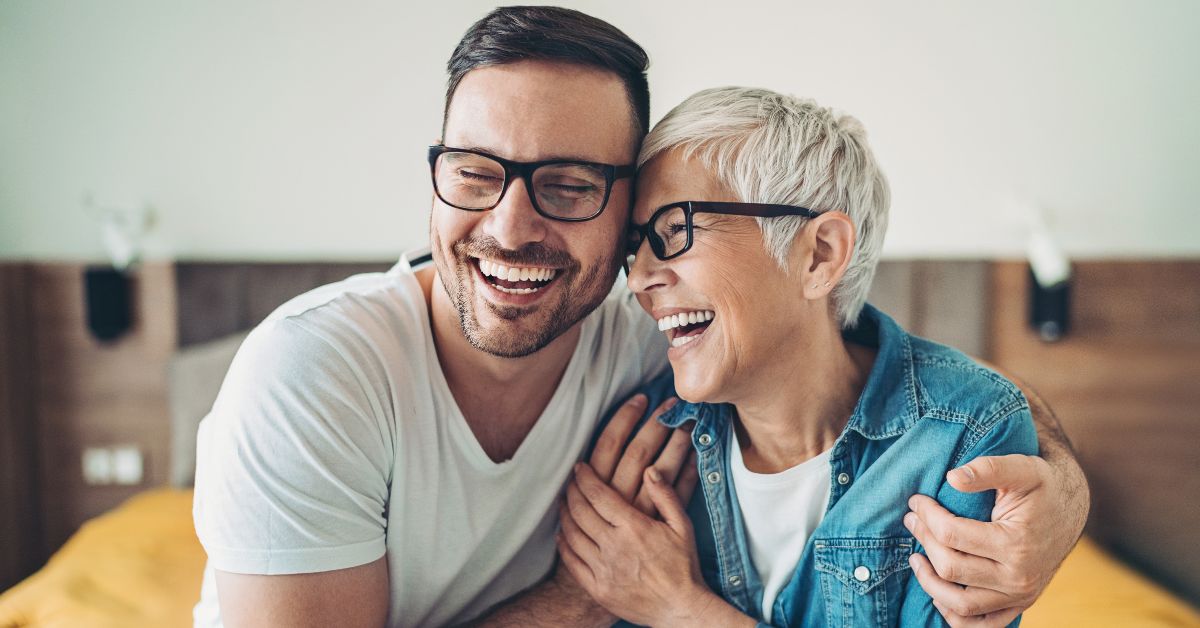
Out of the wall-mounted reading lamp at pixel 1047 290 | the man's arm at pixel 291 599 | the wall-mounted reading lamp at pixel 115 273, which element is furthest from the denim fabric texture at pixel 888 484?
the wall-mounted reading lamp at pixel 115 273

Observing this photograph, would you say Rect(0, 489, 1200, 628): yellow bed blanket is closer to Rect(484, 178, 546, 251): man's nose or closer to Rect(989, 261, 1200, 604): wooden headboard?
Rect(989, 261, 1200, 604): wooden headboard

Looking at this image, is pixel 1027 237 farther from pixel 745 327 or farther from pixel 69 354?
pixel 69 354

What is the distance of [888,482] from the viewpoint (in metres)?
1.17

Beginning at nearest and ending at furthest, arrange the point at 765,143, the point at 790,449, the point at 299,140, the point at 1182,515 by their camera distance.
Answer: the point at 765,143 → the point at 790,449 → the point at 1182,515 → the point at 299,140

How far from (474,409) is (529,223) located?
353 mm

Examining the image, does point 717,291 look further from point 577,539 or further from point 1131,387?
point 1131,387

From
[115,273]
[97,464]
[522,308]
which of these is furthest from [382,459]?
[97,464]

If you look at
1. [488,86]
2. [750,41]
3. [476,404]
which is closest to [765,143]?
[488,86]

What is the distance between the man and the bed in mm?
792

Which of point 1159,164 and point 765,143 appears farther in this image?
point 1159,164

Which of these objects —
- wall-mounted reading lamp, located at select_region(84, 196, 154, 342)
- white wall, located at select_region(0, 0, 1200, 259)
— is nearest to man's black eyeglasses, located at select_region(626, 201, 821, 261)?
white wall, located at select_region(0, 0, 1200, 259)

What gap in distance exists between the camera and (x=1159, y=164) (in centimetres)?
252

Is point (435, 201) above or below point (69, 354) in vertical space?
above

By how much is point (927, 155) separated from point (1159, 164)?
28.2 inches
